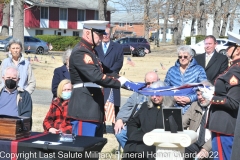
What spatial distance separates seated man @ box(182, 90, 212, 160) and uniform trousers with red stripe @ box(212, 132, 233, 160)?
2.80 ft

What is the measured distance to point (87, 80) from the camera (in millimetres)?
5367

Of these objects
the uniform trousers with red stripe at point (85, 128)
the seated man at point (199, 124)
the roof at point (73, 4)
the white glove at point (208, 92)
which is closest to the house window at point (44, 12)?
the roof at point (73, 4)

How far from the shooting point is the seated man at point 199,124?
6195 mm

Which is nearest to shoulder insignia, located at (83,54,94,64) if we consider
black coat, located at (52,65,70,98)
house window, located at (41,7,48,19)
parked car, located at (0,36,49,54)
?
black coat, located at (52,65,70,98)

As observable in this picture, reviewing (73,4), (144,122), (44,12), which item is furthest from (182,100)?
(73,4)

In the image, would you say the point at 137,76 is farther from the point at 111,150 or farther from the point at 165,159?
the point at 165,159

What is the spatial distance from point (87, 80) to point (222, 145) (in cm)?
160

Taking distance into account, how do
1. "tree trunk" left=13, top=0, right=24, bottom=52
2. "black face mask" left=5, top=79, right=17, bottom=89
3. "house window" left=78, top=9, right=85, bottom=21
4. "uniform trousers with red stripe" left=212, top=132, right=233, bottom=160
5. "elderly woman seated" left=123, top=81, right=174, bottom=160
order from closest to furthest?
"uniform trousers with red stripe" left=212, top=132, right=233, bottom=160 < "elderly woman seated" left=123, top=81, right=174, bottom=160 < "black face mask" left=5, top=79, right=17, bottom=89 < "tree trunk" left=13, top=0, right=24, bottom=52 < "house window" left=78, top=9, right=85, bottom=21

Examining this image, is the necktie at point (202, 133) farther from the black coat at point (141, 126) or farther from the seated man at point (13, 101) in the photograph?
the seated man at point (13, 101)

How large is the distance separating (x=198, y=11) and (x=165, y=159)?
4540cm

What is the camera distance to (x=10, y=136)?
16.1 feet

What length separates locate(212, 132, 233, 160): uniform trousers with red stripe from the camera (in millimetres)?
5184

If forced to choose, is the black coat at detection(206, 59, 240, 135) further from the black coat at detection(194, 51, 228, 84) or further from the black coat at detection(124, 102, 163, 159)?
the black coat at detection(194, 51, 228, 84)

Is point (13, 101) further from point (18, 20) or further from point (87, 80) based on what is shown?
point (18, 20)
